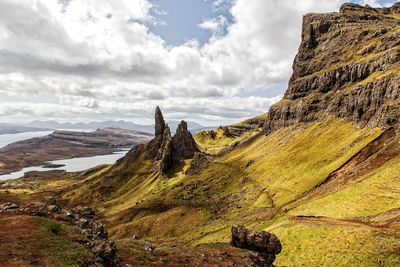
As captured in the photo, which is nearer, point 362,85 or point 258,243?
point 258,243

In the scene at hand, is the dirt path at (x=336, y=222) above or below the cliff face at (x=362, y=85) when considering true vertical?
below

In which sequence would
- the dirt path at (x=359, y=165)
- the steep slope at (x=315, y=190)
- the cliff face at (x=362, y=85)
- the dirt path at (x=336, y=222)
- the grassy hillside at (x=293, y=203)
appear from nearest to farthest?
the steep slope at (x=315, y=190)
the grassy hillside at (x=293, y=203)
the dirt path at (x=336, y=222)
the dirt path at (x=359, y=165)
the cliff face at (x=362, y=85)

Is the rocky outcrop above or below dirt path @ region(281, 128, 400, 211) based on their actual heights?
below

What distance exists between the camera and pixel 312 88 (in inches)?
7854

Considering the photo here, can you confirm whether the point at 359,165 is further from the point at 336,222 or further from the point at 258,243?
the point at 258,243

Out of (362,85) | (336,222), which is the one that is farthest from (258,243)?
(362,85)

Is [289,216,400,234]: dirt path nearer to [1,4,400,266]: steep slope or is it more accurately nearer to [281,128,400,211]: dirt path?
[1,4,400,266]: steep slope

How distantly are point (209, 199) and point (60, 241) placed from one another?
11821cm

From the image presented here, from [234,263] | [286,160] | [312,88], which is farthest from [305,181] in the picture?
[312,88]

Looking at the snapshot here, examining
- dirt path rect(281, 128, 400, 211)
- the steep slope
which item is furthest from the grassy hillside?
dirt path rect(281, 128, 400, 211)

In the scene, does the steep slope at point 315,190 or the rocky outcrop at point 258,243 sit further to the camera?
the steep slope at point 315,190

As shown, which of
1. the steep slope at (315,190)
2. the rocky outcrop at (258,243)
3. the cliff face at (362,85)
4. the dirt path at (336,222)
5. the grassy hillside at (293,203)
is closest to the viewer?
the rocky outcrop at (258,243)

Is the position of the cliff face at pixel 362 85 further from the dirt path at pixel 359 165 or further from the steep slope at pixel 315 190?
the dirt path at pixel 359 165

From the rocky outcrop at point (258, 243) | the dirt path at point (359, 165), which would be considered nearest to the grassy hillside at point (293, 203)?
the dirt path at point (359, 165)
